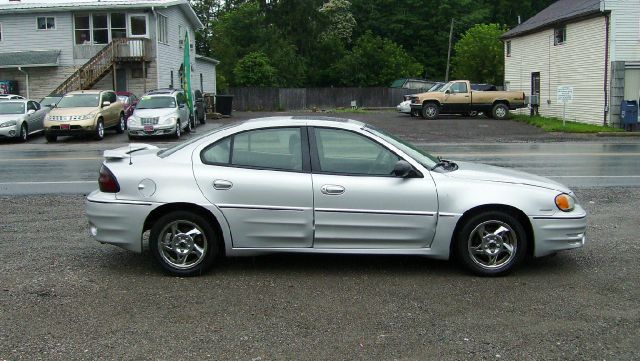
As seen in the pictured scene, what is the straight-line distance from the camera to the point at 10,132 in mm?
23469

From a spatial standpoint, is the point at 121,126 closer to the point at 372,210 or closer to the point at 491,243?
the point at 372,210

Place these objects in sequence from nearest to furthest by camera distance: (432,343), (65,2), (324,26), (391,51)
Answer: (432,343), (65,2), (391,51), (324,26)

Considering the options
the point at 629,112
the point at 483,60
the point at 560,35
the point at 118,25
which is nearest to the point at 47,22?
the point at 118,25

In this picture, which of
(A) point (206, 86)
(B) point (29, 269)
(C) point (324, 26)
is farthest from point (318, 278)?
(C) point (324, 26)

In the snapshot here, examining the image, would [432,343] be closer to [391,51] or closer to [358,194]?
[358,194]

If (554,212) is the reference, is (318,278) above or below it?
below

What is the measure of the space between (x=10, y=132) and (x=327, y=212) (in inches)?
805

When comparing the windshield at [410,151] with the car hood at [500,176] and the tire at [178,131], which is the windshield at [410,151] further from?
the tire at [178,131]

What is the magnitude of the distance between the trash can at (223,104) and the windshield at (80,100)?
48.6ft

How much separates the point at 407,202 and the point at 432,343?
1.74 m

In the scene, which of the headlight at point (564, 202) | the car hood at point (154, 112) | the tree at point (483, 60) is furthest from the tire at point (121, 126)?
the tree at point (483, 60)

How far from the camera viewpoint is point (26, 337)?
4.76 m

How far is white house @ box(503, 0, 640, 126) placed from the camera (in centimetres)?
2631

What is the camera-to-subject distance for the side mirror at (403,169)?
20.1ft
